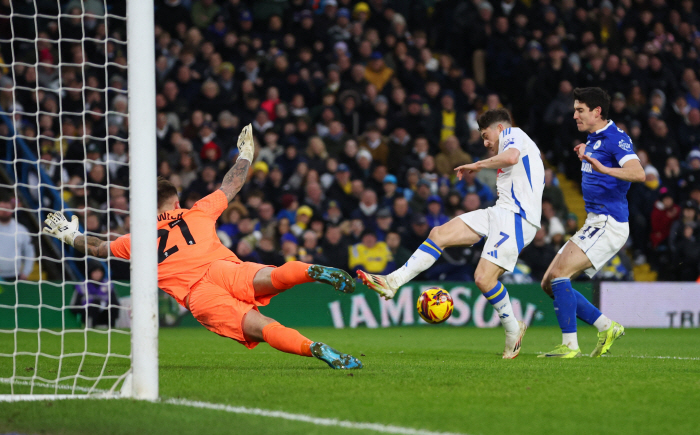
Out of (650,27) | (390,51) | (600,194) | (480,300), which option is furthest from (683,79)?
(600,194)

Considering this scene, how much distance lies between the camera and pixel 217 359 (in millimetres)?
7141

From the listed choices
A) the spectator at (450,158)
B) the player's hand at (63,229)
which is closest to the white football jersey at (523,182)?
the player's hand at (63,229)

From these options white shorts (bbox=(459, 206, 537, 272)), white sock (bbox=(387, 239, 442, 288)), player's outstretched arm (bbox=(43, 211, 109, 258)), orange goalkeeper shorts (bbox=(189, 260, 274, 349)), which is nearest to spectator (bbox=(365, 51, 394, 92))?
white shorts (bbox=(459, 206, 537, 272))

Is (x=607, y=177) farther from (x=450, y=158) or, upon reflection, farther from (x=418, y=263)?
(x=450, y=158)

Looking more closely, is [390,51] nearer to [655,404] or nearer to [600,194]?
[600,194]

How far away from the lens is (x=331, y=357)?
5.60 m

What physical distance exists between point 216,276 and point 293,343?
777 mm

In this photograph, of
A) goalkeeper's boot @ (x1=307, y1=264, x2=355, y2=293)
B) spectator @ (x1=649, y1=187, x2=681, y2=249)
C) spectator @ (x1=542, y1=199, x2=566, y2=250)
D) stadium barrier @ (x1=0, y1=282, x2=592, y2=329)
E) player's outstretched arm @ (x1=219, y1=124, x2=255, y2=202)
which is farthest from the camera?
spectator @ (x1=649, y1=187, x2=681, y2=249)

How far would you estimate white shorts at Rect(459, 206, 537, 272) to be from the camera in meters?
7.19

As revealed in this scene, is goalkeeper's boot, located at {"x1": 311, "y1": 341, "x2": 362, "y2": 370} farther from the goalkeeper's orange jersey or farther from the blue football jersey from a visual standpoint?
the blue football jersey

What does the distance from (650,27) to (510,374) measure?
13.9 m

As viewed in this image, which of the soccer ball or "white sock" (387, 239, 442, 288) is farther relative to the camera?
the soccer ball

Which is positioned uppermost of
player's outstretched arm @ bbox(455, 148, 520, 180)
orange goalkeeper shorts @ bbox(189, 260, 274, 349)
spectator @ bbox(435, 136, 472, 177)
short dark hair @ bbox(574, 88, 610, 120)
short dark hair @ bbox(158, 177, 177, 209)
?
spectator @ bbox(435, 136, 472, 177)

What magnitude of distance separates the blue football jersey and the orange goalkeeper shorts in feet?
10.2
